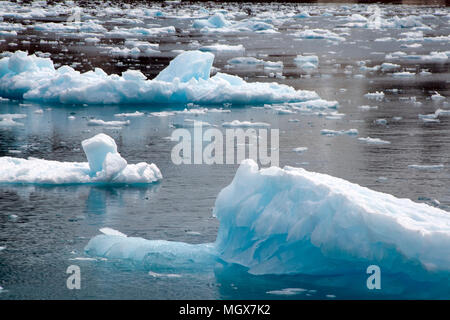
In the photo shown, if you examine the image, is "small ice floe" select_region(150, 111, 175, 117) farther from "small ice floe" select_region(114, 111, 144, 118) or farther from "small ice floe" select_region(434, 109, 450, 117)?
"small ice floe" select_region(434, 109, 450, 117)

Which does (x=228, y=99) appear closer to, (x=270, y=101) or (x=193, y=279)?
(x=270, y=101)

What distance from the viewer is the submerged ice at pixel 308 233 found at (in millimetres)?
6812

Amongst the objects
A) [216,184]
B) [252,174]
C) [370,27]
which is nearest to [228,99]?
[216,184]

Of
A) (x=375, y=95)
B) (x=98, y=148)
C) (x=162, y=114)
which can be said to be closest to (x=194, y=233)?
(x=98, y=148)

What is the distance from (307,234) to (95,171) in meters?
4.57

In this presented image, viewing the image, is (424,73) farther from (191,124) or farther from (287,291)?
(287,291)

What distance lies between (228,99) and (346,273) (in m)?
11.3

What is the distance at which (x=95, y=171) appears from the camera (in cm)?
1093

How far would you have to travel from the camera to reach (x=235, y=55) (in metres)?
30.5

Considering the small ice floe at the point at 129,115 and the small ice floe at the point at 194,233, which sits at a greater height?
the small ice floe at the point at 129,115

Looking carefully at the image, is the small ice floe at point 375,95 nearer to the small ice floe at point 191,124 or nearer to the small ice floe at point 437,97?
the small ice floe at point 437,97

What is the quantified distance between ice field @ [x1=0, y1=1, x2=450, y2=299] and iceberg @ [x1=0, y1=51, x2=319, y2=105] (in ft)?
0.12

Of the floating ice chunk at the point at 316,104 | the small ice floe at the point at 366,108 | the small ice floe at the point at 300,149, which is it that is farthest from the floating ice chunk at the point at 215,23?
the small ice floe at the point at 300,149

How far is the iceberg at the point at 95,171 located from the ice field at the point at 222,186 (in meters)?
0.02
